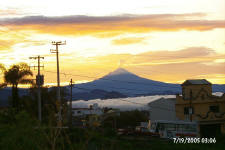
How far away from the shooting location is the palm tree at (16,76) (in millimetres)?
53353

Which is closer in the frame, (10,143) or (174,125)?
(10,143)

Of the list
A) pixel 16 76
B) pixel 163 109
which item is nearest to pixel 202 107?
pixel 163 109

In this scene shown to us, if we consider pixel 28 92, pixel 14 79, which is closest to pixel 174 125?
pixel 14 79

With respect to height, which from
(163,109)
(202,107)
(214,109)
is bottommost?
(163,109)

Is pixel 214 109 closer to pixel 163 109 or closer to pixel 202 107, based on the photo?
pixel 202 107

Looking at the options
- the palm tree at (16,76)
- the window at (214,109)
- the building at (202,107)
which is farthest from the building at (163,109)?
the palm tree at (16,76)

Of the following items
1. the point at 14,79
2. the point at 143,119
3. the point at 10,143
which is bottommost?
the point at 143,119

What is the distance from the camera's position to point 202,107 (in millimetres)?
57156

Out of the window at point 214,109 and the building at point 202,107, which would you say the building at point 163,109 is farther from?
the window at point 214,109

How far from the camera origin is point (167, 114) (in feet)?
196

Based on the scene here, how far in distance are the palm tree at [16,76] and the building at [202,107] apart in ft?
70.0

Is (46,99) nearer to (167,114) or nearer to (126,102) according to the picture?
(167,114)

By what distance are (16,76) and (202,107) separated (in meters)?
26.1

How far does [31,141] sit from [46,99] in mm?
51357
